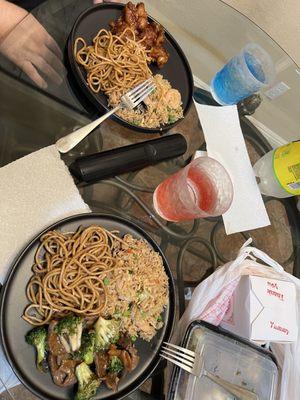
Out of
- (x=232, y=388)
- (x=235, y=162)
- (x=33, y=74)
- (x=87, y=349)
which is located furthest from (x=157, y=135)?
(x=232, y=388)

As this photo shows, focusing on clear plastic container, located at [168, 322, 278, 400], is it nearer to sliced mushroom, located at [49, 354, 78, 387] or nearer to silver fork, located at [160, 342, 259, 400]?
silver fork, located at [160, 342, 259, 400]

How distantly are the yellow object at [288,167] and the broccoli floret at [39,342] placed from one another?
2.87 feet

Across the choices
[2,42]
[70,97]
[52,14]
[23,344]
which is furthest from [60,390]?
[52,14]

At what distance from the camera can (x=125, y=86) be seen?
124cm

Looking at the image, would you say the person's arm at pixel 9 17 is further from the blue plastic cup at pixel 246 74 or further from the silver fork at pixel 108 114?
the blue plastic cup at pixel 246 74

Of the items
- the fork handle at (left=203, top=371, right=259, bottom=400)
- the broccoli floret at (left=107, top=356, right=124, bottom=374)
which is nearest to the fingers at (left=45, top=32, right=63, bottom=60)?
the broccoli floret at (left=107, top=356, right=124, bottom=374)

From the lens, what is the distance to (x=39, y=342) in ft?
3.25

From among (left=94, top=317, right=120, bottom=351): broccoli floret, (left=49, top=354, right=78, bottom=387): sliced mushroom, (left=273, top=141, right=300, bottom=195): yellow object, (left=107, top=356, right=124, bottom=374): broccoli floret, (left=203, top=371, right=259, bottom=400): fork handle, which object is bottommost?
(left=49, top=354, right=78, bottom=387): sliced mushroom

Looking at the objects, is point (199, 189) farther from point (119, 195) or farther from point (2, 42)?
point (2, 42)

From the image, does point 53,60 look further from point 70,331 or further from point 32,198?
point 70,331

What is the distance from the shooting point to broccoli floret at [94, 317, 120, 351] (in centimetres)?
106

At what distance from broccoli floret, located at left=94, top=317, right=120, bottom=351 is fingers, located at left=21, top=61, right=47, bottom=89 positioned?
684 millimetres

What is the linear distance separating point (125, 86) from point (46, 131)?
0.26 meters

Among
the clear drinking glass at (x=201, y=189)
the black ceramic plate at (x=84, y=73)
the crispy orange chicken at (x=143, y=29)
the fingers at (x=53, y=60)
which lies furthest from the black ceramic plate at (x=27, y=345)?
the crispy orange chicken at (x=143, y=29)
